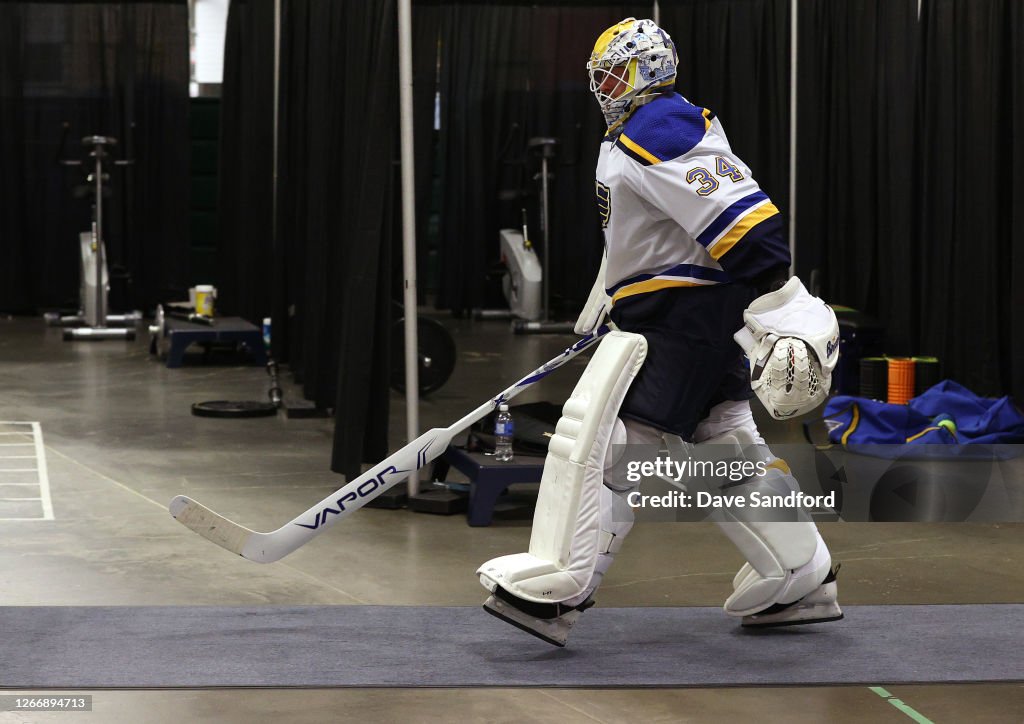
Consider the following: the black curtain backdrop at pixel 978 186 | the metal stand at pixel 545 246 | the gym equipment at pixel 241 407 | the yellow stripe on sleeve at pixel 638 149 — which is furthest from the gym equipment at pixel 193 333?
the yellow stripe on sleeve at pixel 638 149

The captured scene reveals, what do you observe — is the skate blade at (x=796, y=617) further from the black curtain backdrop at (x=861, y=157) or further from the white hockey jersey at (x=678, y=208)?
the black curtain backdrop at (x=861, y=157)

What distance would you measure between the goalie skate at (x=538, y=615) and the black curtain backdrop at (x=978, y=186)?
411 cm

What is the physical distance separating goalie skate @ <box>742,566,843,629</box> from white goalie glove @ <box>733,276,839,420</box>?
0.56 m

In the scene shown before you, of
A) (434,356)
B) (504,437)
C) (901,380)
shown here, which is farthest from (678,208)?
(434,356)

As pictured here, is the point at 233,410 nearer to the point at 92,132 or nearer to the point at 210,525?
the point at 210,525

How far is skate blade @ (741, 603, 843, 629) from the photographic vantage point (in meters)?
3.35

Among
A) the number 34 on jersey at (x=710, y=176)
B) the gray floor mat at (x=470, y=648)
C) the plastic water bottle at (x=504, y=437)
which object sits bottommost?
the gray floor mat at (x=470, y=648)

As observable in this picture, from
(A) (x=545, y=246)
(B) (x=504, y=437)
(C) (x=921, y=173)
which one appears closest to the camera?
(B) (x=504, y=437)

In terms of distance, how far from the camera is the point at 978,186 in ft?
22.4

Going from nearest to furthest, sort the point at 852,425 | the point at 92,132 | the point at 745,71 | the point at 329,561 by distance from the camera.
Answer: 1. the point at 329,561
2. the point at 852,425
3. the point at 745,71
4. the point at 92,132

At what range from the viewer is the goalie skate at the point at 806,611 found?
3350 millimetres

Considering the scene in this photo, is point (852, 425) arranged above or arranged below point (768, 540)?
below

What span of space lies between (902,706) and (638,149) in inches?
52.3

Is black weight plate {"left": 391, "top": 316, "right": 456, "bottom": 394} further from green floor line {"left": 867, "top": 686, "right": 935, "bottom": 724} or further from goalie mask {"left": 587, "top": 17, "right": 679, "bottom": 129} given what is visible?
green floor line {"left": 867, "top": 686, "right": 935, "bottom": 724}
